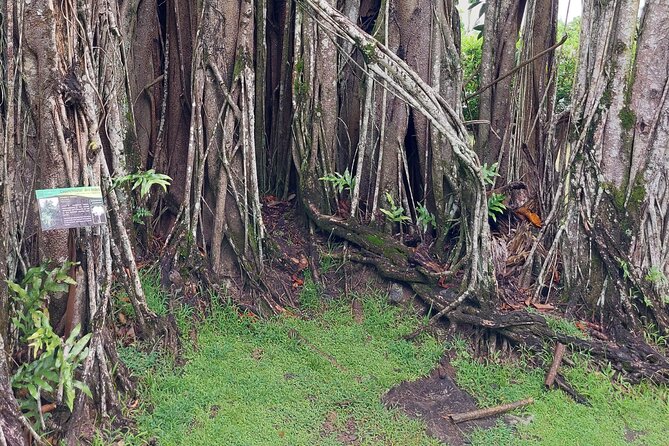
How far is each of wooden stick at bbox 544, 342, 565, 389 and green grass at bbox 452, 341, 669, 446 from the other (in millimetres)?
45

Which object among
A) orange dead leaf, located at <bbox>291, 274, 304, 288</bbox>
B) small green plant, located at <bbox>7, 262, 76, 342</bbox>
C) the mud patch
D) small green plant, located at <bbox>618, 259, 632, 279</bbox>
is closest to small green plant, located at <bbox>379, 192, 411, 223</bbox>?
orange dead leaf, located at <bbox>291, 274, 304, 288</bbox>

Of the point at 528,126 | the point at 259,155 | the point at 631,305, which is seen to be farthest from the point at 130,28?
the point at 631,305

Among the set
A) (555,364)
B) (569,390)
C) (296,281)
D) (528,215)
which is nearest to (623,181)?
(528,215)

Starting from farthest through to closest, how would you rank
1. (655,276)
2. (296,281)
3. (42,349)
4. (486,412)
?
1. (296,281)
2. (655,276)
3. (486,412)
4. (42,349)

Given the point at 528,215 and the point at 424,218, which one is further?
the point at 528,215

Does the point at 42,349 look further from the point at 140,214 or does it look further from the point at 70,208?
the point at 140,214

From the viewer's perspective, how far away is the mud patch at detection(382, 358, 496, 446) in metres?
3.19

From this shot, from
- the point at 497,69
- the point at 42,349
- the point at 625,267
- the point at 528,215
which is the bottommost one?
the point at 42,349

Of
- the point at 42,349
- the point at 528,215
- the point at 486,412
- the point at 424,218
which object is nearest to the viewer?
the point at 42,349

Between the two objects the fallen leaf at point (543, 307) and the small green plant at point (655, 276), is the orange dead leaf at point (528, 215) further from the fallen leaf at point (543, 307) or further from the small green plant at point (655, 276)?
the small green plant at point (655, 276)

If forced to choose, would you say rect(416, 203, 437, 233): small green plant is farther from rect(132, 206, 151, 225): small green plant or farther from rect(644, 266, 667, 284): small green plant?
rect(132, 206, 151, 225): small green plant

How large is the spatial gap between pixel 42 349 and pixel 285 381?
1.28m

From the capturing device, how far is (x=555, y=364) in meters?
3.63

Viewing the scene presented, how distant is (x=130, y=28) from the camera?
4234 millimetres
